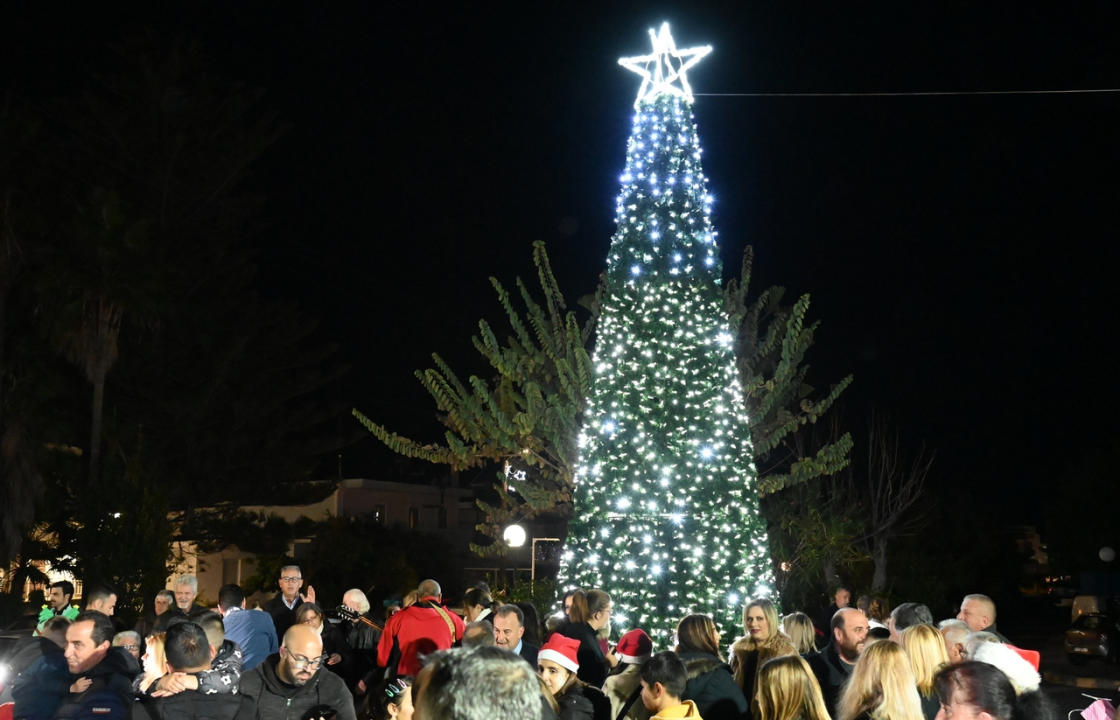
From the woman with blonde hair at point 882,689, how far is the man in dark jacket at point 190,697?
2.74m

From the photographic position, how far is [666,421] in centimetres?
1398

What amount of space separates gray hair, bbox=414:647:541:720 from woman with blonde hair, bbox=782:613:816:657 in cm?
516

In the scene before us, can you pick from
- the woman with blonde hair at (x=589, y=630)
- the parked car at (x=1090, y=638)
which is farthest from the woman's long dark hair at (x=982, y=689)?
the parked car at (x=1090, y=638)

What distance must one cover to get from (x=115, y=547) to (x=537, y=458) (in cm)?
861

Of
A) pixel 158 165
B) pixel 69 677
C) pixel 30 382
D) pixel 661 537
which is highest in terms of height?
pixel 158 165

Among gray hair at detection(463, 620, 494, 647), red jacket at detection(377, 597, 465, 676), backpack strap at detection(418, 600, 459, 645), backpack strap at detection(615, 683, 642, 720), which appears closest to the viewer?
backpack strap at detection(615, 683, 642, 720)

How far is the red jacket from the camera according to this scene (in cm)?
791

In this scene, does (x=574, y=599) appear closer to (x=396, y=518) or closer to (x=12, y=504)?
(x=12, y=504)

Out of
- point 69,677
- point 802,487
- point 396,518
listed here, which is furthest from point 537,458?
point 396,518

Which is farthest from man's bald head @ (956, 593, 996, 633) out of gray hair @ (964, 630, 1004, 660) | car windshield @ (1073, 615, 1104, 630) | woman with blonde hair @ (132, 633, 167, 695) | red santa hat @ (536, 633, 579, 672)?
car windshield @ (1073, 615, 1104, 630)

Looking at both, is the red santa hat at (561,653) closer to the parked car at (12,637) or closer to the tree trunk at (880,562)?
the parked car at (12,637)

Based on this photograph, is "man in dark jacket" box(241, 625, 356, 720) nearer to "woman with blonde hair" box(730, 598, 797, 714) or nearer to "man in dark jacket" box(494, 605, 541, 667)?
"man in dark jacket" box(494, 605, 541, 667)

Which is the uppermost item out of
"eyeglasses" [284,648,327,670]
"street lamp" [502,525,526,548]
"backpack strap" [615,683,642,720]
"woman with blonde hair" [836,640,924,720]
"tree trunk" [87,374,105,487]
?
"tree trunk" [87,374,105,487]

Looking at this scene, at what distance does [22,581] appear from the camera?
24109mm
